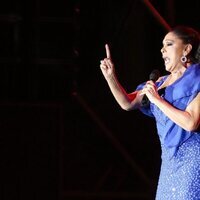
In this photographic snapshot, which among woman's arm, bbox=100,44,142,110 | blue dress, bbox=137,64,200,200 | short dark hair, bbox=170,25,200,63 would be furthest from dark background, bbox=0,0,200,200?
blue dress, bbox=137,64,200,200

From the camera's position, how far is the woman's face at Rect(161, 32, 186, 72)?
219 cm

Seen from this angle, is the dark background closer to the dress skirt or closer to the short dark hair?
the short dark hair

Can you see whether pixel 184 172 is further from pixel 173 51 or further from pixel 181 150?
pixel 173 51

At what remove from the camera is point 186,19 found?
11.5ft

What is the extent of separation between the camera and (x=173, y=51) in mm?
2197

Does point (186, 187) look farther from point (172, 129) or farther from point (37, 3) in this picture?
point (37, 3)

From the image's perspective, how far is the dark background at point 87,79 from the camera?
16.3ft

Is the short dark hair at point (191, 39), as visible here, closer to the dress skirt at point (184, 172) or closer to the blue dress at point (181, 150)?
the blue dress at point (181, 150)

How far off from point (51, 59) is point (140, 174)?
4.57 feet

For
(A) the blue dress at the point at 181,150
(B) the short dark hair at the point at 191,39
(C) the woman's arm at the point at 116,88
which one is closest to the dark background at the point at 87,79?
(C) the woman's arm at the point at 116,88

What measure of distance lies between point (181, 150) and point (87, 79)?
312cm

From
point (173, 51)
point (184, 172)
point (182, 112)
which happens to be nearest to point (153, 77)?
point (173, 51)

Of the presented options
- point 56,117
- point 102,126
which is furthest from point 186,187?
point 102,126

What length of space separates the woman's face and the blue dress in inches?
2.6
